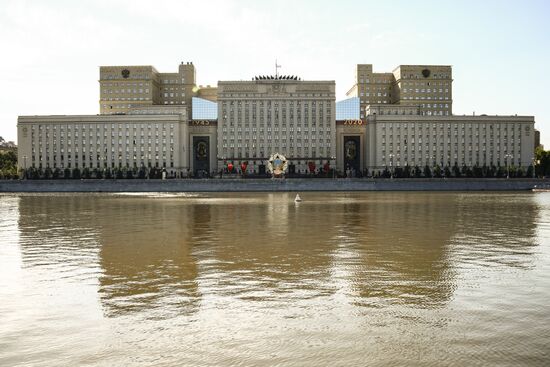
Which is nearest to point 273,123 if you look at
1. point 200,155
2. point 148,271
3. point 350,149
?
point 200,155

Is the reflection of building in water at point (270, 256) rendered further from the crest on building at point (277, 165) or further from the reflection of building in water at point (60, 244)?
the crest on building at point (277, 165)

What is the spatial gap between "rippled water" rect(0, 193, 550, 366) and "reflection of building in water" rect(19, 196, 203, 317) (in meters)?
0.08

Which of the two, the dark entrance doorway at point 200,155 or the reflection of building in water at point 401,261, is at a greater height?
the dark entrance doorway at point 200,155

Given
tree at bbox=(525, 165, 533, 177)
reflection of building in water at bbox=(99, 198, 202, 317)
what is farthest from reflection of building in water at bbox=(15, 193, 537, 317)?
tree at bbox=(525, 165, 533, 177)

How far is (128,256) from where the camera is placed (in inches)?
703

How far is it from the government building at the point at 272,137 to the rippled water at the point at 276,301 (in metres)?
136

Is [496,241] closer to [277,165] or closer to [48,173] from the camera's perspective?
[277,165]

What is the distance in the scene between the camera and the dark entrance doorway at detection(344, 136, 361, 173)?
167 meters

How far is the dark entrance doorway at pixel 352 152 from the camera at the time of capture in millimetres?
167188

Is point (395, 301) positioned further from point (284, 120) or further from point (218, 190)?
point (284, 120)

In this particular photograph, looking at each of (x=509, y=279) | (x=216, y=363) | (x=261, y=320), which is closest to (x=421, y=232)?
(x=509, y=279)

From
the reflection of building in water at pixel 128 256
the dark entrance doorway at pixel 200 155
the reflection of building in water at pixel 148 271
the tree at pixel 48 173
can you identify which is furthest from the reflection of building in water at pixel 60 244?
→ the dark entrance doorway at pixel 200 155

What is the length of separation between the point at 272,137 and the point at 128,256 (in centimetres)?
14655

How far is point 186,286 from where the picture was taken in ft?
42.3
